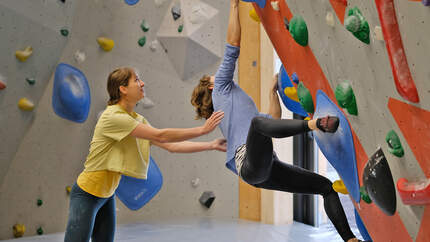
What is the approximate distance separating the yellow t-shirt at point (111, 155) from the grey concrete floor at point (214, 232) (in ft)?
4.56

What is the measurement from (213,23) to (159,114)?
93 cm

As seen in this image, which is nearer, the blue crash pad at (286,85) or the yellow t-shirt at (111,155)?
the yellow t-shirt at (111,155)

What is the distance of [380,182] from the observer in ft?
4.31

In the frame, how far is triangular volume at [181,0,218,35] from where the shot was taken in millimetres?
4277

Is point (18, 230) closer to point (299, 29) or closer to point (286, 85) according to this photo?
point (286, 85)

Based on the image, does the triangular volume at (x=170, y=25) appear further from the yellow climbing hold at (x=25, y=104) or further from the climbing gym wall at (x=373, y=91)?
the climbing gym wall at (x=373, y=91)

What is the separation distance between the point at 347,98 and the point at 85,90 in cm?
266

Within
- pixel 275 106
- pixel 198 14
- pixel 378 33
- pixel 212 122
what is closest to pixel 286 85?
pixel 275 106

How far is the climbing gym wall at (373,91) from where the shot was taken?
108 centimetres

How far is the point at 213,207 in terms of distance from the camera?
14.8 ft

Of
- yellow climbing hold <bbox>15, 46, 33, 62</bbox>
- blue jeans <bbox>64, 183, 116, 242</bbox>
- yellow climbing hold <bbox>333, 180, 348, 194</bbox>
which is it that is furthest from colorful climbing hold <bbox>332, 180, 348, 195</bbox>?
yellow climbing hold <bbox>15, 46, 33, 62</bbox>

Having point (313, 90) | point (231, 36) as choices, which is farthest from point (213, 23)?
point (313, 90)

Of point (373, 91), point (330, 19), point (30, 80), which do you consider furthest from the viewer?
point (30, 80)

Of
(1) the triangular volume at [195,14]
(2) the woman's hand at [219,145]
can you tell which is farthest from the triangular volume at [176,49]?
(2) the woman's hand at [219,145]
